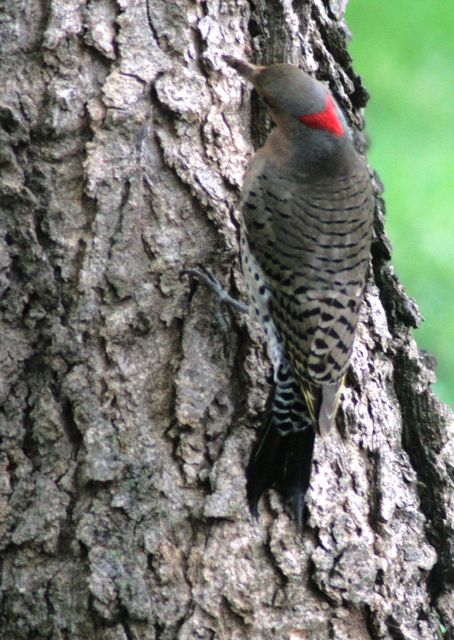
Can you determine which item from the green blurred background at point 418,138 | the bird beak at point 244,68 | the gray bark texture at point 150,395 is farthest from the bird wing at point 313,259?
the green blurred background at point 418,138

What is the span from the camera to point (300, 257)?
351 cm

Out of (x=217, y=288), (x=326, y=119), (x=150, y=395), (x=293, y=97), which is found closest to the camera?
(x=150, y=395)

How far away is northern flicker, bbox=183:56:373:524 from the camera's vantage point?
326 cm

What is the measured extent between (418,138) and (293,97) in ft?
16.2

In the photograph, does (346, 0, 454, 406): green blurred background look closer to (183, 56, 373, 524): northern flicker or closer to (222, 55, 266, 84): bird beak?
(183, 56, 373, 524): northern flicker

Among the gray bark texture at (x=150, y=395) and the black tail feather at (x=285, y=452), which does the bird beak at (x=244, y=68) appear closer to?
the gray bark texture at (x=150, y=395)

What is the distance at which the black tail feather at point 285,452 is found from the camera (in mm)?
3156

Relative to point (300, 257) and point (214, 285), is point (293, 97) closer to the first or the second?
point (300, 257)

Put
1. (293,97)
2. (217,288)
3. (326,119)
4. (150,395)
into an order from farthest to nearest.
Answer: (326,119)
(293,97)
(217,288)
(150,395)

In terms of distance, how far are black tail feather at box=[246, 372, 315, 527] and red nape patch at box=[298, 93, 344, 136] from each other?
878 mm

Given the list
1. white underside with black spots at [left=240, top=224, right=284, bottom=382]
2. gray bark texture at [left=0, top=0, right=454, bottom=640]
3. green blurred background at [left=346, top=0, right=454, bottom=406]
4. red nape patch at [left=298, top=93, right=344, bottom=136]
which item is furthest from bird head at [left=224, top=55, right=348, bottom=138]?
green blurred background at [left=346, top=0, right=454, bottom=406]

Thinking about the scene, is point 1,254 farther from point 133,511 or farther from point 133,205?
point 133,511

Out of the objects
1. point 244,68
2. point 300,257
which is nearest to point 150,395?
point 300,257

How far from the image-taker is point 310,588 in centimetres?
317
